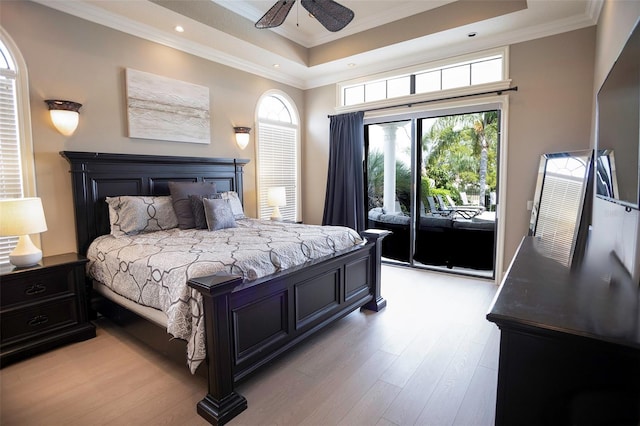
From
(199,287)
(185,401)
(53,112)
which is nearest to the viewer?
(199,287)

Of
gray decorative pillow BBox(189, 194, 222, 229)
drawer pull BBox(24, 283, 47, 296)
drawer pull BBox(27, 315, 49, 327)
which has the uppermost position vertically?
gray decorative pillow BBox(189, 194, 222, 229)

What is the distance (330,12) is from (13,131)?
285 centimetres

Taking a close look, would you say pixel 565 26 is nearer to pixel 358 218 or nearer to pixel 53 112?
pixel 358 218

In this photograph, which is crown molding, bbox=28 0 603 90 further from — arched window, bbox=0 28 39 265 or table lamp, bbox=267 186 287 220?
table lamp, bbox=267 186 287 220

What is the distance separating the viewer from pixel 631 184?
123 cm

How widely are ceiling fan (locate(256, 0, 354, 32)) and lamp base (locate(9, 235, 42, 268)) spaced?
2.58m

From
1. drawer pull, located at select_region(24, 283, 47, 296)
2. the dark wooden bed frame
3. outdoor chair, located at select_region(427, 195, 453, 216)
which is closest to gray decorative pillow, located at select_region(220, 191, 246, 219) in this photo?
the dark wooden bed frame

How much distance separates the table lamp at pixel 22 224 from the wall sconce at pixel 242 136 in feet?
8.25

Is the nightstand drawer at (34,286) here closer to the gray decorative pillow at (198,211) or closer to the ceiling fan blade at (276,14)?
the gray decorative pillow at (198,211)

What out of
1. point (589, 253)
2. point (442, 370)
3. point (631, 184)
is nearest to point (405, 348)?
point (442, 370)

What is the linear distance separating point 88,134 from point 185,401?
2693 mm

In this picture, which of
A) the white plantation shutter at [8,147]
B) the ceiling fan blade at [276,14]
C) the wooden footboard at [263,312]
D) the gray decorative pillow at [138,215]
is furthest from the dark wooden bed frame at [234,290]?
the ceiling fan blade at [276,14]

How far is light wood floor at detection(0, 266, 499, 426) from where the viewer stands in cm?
192

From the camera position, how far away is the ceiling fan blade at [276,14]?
2.70m
